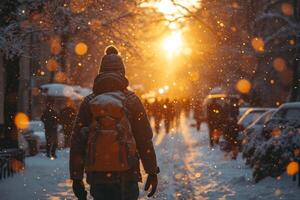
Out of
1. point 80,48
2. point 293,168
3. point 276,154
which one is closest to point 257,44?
point 80,48

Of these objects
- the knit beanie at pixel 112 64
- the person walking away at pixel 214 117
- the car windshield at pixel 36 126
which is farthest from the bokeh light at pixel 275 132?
the car windshield at pixel 36 126

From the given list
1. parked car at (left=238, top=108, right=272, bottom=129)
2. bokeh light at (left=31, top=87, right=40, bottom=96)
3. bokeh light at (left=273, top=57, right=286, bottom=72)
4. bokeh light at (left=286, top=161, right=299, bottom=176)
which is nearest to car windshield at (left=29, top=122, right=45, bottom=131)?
parked car at (left=238, top=108, right=272, bottom=129)

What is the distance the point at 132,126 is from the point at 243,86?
31149 millimetres

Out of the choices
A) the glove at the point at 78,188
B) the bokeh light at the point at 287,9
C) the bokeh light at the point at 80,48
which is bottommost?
the glove at the point at 78,188

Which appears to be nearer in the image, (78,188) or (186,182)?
(78,188)

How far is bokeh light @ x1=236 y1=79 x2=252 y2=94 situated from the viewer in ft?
110

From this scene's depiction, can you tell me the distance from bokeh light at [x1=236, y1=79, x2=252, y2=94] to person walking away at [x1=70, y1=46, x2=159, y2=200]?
1090 inches

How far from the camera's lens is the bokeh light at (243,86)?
33531 mm

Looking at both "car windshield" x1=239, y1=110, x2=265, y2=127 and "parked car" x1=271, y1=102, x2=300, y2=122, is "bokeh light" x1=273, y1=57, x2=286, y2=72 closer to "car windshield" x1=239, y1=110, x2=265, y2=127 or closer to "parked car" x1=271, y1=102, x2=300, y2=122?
"car windshield" x1=239, y1=110, x2=265, y2=127

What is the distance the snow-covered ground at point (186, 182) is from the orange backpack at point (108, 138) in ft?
18.6

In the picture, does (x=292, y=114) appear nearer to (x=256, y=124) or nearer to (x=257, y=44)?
(x=256, y=124)

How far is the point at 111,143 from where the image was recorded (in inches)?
202

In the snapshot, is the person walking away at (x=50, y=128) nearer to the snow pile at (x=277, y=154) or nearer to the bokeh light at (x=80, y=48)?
the snow pile at (x=277, y=154)

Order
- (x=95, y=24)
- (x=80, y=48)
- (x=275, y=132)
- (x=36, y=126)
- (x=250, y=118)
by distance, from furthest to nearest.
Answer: (x=80, y=48), (x=250, y=118), (x=36, y=126), (x=95, y=24), (x=275, y=132)
